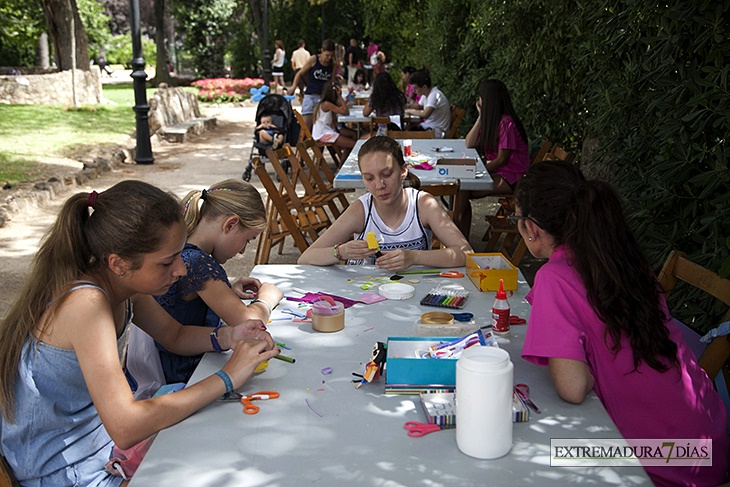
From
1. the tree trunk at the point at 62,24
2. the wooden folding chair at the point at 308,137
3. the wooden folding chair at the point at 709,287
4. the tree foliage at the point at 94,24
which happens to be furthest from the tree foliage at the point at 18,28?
the wooden folding chair at the point at 709,287

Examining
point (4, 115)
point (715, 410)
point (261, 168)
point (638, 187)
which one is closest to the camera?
point (715, 410)

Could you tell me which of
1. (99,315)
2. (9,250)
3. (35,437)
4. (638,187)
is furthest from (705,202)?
(9,250)

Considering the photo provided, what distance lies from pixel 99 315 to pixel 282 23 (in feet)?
94.5

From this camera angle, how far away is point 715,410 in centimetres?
217

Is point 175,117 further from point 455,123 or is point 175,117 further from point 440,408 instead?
point 440,408

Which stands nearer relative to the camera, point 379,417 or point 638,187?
point 379,417

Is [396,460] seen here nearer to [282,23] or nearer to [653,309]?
[653,309]

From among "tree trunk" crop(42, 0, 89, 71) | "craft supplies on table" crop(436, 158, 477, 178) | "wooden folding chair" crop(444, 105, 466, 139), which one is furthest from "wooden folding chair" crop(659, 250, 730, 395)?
"tree trunk" crop(42, 0, 89, 71)

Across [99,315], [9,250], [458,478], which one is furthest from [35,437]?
[9,250]

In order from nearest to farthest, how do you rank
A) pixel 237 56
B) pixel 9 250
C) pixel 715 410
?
pixel 715 410
pixel 9 250
pixel 237 56

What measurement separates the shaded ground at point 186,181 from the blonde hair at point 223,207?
3.05 m

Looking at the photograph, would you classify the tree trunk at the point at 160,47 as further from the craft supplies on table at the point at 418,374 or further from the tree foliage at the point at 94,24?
the craft supplies on table at the point at 418,374

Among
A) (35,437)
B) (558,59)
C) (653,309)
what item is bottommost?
(35,437)

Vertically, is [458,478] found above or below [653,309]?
below
